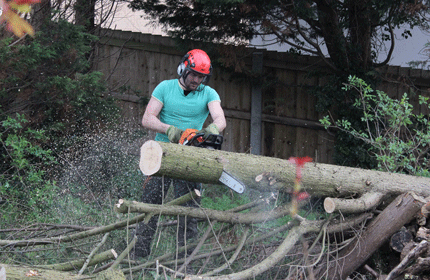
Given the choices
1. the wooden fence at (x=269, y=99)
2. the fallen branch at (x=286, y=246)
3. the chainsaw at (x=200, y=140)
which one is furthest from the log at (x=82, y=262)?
the wooden fence at (x=269, y=99)

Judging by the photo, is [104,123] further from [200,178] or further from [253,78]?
[200,178]

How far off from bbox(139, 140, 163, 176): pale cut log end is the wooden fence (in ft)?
14.2

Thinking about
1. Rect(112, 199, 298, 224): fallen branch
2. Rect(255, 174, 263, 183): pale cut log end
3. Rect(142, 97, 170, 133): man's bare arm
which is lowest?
Rect(112, 199, 298, 224): fallen branch

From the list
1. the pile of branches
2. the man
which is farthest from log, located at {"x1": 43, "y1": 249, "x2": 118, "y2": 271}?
the man

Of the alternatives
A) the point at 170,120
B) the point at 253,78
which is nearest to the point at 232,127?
the point at 253,78

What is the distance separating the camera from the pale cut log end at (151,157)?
9.53ft

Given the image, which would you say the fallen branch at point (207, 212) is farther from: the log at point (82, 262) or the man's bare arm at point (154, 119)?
the man's bare arm at point (154, 119)

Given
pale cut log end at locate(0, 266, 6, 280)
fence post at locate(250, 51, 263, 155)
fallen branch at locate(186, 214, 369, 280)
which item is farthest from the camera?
fence post at locate(250, 51, 263, 155)

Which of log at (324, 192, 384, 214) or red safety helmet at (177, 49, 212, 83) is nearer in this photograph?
log at (324, 192, 384, 214)

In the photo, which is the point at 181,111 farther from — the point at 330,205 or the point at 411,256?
the point at 411,256

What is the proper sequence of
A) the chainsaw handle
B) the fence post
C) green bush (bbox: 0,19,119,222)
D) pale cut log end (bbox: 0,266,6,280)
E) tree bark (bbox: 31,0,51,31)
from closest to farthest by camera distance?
1. pale cut log end (bbox: 0,266,6,280)
2. the chainsaw handle
3. green bush (bbox: 0,19,119,222)
4. tree bark (bbox: 31,0,51,31)
5. the fence post

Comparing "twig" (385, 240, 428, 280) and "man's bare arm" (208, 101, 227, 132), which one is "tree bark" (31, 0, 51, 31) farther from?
"twig" (385, 240, 428, 280)

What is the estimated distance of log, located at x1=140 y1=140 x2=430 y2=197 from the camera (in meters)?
2.96

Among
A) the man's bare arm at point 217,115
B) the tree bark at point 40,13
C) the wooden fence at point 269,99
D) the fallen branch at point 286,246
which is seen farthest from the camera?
the wooden fence at point 269,99
